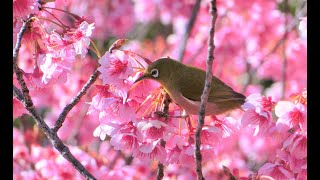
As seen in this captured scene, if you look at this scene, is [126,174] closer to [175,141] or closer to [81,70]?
[175,141]

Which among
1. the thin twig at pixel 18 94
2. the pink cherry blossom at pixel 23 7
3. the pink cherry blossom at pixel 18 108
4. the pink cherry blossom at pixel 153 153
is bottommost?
the pink cherry blossom at pixel 153 153

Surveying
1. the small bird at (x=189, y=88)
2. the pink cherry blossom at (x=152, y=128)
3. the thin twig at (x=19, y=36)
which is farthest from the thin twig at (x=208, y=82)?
the thin twig at (x=19, y=36)

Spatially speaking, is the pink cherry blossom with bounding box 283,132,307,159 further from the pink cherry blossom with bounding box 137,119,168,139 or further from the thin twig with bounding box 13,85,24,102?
the thin twig with bounding box 13,85,24,102

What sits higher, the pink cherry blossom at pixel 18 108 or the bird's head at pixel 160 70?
the bird's head at pixel 160 70

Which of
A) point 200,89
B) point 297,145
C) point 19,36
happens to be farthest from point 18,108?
point 297,145

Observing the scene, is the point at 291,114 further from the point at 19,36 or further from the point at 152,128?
the point at 19,36

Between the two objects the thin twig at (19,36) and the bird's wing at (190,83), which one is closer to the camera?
the thin twig at (19,36)

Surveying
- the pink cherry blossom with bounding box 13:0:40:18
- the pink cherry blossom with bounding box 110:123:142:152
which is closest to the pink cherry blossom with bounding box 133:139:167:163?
the pink cherry blossom with bounding box 110:123:142:152

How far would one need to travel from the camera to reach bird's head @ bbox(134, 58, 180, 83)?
5.54 feet

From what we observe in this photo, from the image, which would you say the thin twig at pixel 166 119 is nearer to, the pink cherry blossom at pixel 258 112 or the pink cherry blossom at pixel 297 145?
the pink cherry blossom at pixel 258 112

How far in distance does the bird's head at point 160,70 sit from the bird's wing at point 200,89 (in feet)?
0.13

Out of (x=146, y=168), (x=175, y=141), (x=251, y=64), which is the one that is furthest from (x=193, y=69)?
(x=251, y=64)

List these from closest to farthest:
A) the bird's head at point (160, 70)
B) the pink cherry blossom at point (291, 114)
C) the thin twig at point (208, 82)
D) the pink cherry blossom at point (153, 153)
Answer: the thin twig at point (208, 82)
the pink cherry blossom at point (291, 114)
the pink cherry blossom at point (153, 153)
the bird's head at point (160, 70)

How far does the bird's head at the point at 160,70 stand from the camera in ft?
5.54
